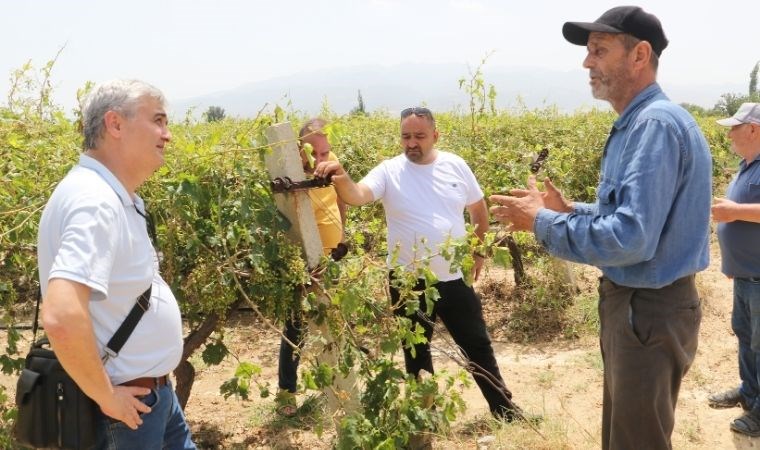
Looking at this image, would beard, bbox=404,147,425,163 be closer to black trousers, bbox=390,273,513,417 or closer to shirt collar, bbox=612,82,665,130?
black trousers, bbox=390,273,513,417

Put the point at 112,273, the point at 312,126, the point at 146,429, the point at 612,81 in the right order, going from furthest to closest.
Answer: the point at 312,126, the point at 612,81, the point at 146,429, the point at 112,273

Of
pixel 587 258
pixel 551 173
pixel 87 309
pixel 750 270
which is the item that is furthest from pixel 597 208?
pixel 551 173

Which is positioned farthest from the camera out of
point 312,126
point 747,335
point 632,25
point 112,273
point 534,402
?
point 534,402

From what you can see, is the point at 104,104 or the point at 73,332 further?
the point at 104,104

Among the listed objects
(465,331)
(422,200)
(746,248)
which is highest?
(422,200)

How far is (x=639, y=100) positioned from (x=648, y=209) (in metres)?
0.44

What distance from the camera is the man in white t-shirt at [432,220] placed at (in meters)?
3.54

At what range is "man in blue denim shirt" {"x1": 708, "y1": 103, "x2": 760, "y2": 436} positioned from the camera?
3.57 m

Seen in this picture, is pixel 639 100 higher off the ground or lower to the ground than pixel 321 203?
higher

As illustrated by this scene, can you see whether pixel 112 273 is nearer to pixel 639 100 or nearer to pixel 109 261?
pixel 109 261

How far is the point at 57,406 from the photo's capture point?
1.79m

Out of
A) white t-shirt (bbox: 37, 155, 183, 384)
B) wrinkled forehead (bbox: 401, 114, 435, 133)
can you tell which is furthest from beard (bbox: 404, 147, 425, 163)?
white t-shirt (bbox: 37, 155, 183, 384)

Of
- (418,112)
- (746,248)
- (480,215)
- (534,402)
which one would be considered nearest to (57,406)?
(418,112)

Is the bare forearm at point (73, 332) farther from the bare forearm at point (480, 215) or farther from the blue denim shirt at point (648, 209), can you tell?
the bare forearm at point (480, 215)
